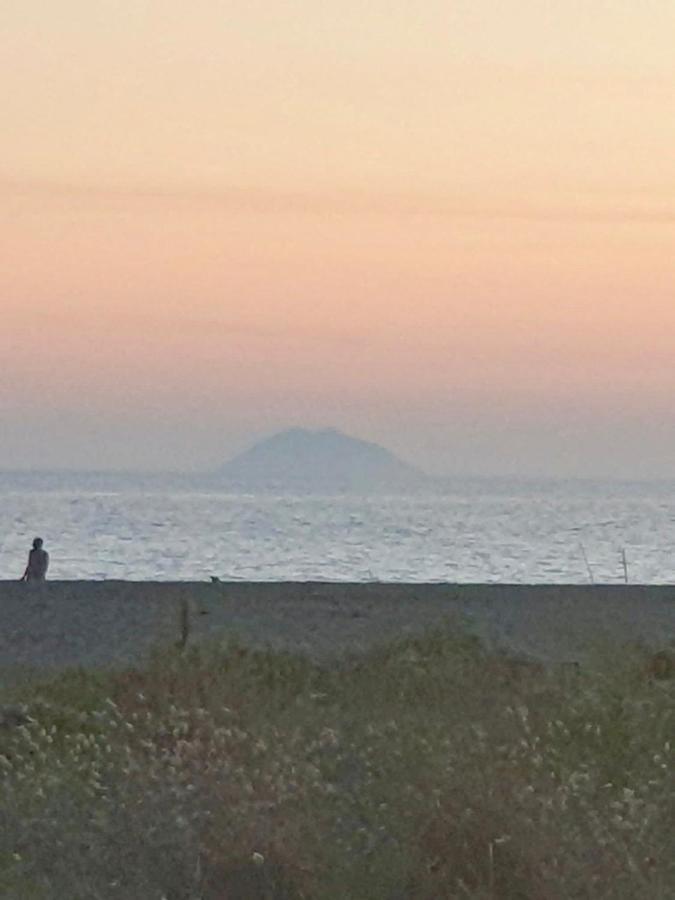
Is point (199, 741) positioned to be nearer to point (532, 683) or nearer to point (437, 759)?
point (437, 759)

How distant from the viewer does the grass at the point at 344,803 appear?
9.13 meters

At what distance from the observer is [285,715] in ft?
41.1

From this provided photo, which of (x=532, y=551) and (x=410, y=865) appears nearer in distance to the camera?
(x=410, y=865)

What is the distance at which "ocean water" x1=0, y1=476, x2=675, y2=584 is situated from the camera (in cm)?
7662

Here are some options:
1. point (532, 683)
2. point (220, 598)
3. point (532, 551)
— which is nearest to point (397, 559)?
point (532, 551)

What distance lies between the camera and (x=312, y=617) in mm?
28000

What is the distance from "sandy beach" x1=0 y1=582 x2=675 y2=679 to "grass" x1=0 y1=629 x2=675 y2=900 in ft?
22.3

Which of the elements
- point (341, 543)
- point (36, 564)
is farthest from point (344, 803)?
point (341, 543)

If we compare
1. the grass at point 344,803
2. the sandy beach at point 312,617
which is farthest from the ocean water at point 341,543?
the grass at point 344,803

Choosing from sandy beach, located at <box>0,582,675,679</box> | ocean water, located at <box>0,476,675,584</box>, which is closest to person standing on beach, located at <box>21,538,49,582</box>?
sandy beach, located at <box>0,582,675,679</box>

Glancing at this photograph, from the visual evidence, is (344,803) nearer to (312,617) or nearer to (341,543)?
(312,617)

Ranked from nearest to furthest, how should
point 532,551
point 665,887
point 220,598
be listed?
point 665,887
point 220,598
point 532,551

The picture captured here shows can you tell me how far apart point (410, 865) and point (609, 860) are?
0.91 meters

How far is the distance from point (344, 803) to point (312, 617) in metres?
18.1
